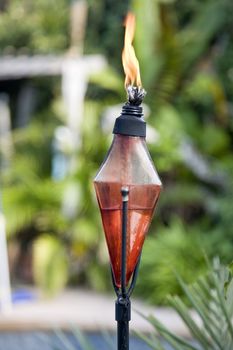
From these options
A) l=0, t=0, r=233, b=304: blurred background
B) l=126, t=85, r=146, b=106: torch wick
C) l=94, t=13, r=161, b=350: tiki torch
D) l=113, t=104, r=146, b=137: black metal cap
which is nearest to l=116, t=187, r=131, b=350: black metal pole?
l=94, t=13, r=161, b=350: tiki torch

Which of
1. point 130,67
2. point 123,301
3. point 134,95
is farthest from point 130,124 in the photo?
point 123,301

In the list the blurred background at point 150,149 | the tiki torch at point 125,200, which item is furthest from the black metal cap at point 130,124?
the blurred background at point 150,149

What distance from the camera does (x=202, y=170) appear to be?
1057 centimetres

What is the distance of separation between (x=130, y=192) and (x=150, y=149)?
777 cm

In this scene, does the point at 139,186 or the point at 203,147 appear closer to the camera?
the point at 139,186

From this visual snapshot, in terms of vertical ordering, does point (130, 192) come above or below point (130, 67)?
below

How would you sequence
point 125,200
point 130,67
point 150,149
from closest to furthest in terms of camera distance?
point 125,200
point 130,67
point 150,149

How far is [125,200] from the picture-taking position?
90.4 inches

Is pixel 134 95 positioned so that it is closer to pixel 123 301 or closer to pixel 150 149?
pixel 123 301

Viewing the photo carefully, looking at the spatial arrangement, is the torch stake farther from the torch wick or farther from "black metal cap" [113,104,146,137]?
the torch wick

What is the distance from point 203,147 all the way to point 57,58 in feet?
9.54

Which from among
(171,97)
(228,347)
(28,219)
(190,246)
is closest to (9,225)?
(28,219)

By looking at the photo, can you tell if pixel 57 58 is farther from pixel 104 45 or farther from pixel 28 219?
pixel 28 219

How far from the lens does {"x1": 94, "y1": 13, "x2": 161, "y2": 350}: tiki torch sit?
2307mm
